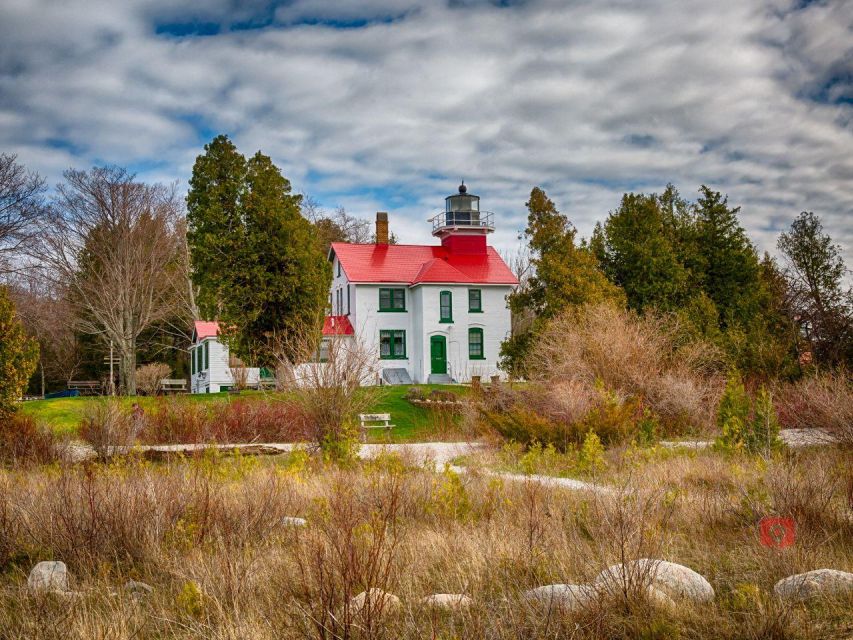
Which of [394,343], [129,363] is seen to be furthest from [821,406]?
[129,363]

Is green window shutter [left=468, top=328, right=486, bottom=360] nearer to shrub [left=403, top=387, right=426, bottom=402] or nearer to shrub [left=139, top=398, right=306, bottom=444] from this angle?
shrub [left=403, top=387, right=426, bottom=402]

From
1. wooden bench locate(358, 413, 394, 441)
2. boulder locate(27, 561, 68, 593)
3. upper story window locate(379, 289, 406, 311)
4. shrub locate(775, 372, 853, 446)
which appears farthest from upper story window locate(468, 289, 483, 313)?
boulder locate(27, 561, 68, 593)

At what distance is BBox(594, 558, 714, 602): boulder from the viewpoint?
16.5 ft

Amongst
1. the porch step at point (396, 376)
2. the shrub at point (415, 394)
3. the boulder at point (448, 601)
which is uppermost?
the porch step at point (396, 376)

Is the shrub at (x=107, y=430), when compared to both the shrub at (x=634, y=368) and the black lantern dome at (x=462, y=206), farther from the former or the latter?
the black lantern dome at (x=462, y=206)

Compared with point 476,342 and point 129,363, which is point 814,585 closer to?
point 476,342

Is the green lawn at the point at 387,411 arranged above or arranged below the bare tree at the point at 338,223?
below

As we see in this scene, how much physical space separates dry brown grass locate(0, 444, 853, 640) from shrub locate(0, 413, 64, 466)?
12.4 ft

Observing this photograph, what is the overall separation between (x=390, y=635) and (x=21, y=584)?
3218 millimetres

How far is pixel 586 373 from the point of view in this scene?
59.5 feet

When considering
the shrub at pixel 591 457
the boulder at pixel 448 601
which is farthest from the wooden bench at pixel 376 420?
the boulder at pixel 448 601

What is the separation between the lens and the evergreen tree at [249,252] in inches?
1148

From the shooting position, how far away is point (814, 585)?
16.9ft

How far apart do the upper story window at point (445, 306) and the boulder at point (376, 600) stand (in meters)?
32.6
